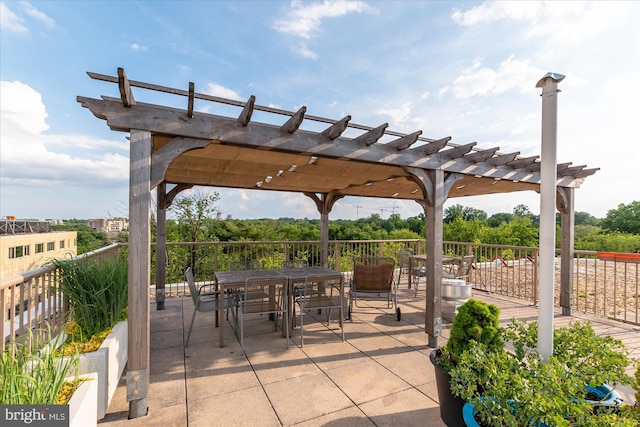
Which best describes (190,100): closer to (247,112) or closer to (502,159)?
(247,112)

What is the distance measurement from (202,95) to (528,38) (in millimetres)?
3926

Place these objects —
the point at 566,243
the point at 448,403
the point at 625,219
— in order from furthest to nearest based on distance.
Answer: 1. the point at 625,219
2. the point at 566,243
3. the point at 448,403

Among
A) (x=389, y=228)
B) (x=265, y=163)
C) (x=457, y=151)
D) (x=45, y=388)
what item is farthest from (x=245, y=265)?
(x=389, y=228)

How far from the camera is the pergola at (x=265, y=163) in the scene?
7.30 feet

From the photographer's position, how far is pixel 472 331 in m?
1.85

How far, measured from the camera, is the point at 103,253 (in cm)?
380

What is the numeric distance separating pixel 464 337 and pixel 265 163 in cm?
273

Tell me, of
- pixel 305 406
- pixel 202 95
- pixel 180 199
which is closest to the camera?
pixel 305 406

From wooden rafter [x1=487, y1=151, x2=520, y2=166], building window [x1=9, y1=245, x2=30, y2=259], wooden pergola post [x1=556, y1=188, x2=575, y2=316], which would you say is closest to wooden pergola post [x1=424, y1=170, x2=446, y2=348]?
wooden rafter [x1=487, y1=151, x2=520, y2=166]

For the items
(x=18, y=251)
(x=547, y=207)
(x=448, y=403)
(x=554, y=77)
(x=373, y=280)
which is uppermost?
(x=554, y=77)

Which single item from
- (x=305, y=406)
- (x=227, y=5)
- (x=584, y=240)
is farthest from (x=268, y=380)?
(x=584, y=240)

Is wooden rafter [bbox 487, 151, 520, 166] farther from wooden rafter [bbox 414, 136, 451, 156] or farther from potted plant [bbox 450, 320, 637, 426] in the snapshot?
potted plant [bbox 450, 320, 637, 426]

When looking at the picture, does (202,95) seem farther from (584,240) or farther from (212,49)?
(584,240)

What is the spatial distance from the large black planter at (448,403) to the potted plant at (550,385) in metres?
0.17
